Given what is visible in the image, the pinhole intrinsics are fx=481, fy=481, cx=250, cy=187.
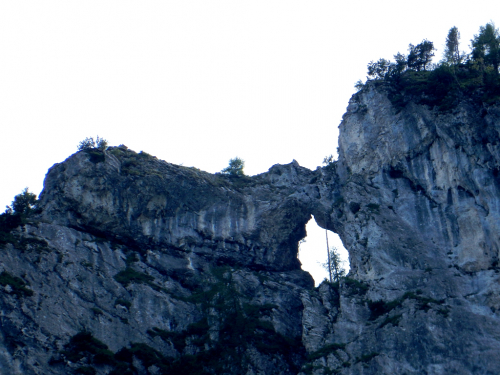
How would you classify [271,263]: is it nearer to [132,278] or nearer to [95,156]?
[132,278]

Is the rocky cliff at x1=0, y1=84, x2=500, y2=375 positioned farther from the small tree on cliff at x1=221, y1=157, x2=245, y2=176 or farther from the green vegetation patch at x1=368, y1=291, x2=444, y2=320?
the small tree on cliff at x1=221, y1=157, x2=245, y2=176

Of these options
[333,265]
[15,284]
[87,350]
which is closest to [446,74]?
[333,265]

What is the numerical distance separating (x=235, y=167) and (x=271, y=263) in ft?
60.3

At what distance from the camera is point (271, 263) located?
172 ft

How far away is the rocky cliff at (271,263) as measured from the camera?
36719mm

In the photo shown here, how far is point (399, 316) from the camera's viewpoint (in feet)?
127

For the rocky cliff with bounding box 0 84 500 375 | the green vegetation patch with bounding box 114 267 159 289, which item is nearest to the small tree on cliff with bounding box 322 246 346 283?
the rocky cliff with bounding box 0 84 500 375

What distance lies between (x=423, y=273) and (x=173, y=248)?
2448cm

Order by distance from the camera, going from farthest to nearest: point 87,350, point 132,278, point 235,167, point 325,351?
point 235,167
point 132,278
point 325,351
point 87,350

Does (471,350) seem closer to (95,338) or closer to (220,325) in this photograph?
(220,325)

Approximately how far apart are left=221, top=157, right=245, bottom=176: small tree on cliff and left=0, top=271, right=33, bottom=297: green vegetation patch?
32.8 meters

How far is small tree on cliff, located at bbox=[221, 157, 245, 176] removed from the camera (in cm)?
6575

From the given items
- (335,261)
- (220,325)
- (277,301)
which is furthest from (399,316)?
(335,261)

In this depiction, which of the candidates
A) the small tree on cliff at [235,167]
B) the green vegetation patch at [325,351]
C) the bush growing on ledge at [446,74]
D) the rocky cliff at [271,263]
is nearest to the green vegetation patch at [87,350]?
the rocky cliff at [271,263]
